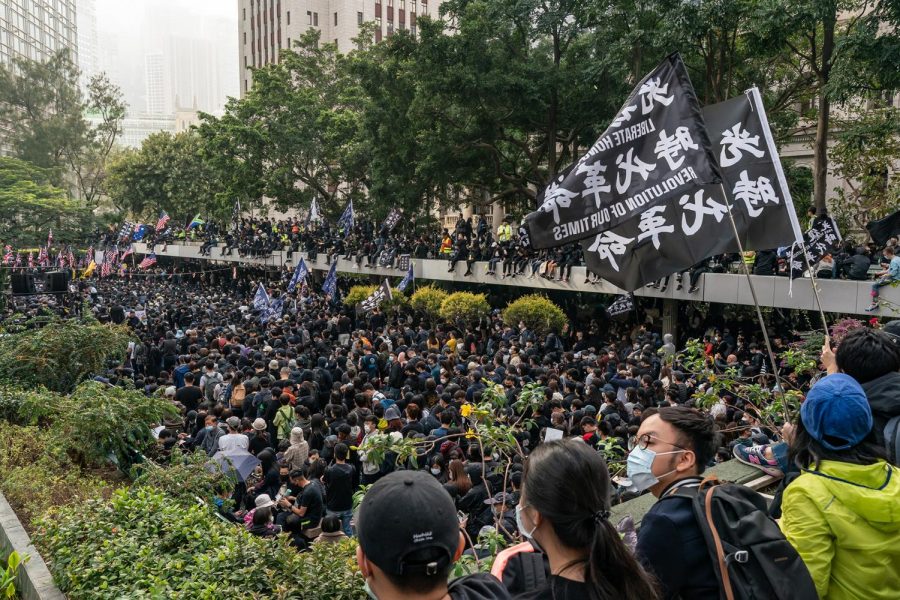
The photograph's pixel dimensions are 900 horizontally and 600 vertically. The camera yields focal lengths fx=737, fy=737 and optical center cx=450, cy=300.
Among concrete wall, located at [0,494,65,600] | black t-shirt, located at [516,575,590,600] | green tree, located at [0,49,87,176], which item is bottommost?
concrete wall, located at [0,494,65,600]

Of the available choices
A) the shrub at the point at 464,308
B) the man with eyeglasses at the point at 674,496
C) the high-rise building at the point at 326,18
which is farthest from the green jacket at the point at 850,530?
the high-rise building at the point at 326,18

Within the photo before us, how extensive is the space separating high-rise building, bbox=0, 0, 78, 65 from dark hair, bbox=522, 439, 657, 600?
66616 millimetres

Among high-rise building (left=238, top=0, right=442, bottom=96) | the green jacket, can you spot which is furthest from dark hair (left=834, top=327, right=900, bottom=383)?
high-rise building (left=238, top=0, right=442, bottom=96)

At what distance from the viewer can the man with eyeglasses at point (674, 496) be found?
7.10ft

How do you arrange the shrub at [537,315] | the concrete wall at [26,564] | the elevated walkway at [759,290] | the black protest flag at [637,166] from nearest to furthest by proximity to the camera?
1. the black protest flag at [637,166]
2. the concrete wall at [26,564]
3. the elevated walkway at [759,290]
4. the shrub at [537,315]

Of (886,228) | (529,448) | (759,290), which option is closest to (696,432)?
(529,448)

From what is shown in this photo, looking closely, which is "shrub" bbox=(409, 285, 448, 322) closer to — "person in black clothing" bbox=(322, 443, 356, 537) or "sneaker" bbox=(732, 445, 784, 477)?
"person in black clothing" bbox=(322, 443, 356, 537)

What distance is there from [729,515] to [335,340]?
Result: 16602 millimetres

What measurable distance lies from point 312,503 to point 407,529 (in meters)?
5.02

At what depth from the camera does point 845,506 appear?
7.86 ft

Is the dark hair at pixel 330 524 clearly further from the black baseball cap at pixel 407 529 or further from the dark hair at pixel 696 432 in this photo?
the black baseball cap at pixel 407 529

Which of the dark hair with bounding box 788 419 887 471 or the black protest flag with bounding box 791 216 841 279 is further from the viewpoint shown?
the black protest flag with bounding box 791 216 841 279

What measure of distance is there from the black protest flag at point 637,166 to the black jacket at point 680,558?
286 centimetres

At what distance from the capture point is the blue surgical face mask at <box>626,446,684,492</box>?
255 centimetres
